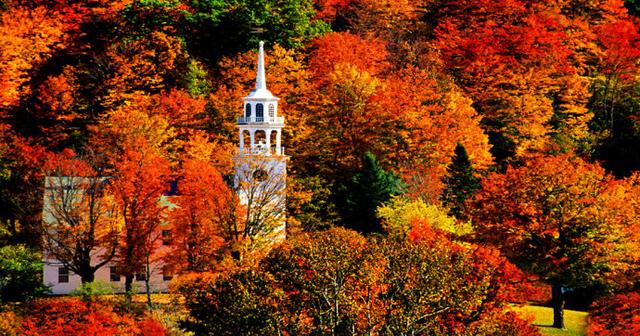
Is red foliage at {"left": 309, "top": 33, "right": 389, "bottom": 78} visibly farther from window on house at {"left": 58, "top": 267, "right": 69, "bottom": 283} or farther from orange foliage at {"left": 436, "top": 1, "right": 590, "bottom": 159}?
window on house at {"left": 58, "top": 267, "right": 69, "bottom": 283}

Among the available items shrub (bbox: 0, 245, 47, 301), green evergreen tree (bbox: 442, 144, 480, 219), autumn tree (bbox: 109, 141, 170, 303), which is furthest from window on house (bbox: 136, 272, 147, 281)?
green evergreen tree (bbox: 442, 144, 480, 219)

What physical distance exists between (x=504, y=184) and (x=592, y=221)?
611 centimetres

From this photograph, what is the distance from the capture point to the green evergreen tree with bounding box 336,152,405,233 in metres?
77.3

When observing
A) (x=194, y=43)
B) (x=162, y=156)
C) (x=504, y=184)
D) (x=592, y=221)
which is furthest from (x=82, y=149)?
(x=592, y=221)

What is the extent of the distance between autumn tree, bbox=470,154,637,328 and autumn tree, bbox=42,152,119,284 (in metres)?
23.4

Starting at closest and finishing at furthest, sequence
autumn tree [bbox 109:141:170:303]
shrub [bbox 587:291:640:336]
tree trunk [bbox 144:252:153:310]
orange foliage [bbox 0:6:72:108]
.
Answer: shrub [bbox 587:291:640:336], tree trunk [bbox 144:252:153:310], autumn tree [bbox 109:141:170:303], orange foliage [bbox 0:6:72:108]

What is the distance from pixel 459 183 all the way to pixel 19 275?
1180 inches

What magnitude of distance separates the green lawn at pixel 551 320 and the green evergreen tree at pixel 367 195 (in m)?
11.6

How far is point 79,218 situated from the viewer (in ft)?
238

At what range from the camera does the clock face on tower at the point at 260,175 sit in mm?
74938

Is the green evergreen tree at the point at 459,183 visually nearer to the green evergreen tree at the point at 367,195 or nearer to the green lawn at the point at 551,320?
the green evergreen tree at the point at 367,195

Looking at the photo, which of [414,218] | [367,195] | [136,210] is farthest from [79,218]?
[414,218]

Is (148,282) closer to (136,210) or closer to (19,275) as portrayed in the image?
(136,210)

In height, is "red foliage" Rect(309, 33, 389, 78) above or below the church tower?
above
